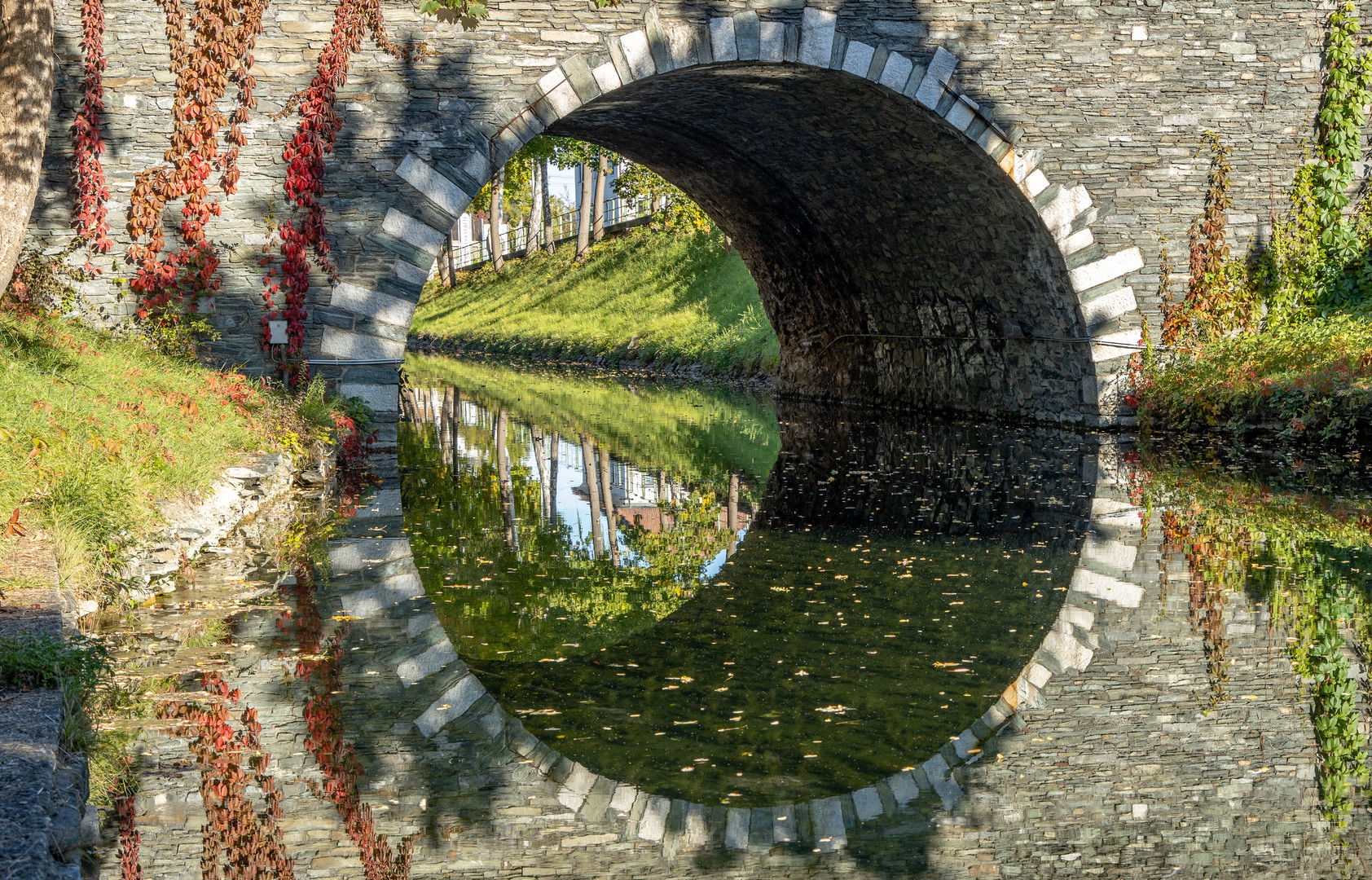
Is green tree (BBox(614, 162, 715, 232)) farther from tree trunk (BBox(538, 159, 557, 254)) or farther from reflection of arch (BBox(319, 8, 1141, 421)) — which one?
tree trunk (BBox(538, 159, 557, 254))

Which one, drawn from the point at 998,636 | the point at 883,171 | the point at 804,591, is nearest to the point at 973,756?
the point at 998,636

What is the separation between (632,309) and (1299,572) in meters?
25.7

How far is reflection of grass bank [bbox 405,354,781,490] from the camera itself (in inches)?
499

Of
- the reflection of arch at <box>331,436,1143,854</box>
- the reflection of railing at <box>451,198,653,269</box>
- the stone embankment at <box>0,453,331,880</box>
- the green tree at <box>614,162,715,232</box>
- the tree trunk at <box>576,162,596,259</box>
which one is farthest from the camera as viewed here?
the tree trunk at <box>576,162,596,259</box>

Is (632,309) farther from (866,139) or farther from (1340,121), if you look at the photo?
(1340,121)

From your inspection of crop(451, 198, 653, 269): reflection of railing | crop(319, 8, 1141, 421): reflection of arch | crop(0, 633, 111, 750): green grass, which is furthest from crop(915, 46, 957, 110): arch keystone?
crop(451, 198, 653, 269): reflection of railing

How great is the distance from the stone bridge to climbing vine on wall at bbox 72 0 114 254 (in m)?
0.10

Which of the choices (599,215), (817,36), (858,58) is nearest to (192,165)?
(817,36)

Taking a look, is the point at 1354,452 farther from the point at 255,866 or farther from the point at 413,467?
the point at 255,866

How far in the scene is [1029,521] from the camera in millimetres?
9055

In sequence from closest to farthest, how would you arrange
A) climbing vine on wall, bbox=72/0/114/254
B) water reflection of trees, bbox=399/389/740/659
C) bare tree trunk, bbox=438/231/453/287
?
water reflection of trees, bbox=399/389/740/659 → climbing vine on wall, bbox=72/0/114/254 → bare tree trunk, bbox=438/231/453/287

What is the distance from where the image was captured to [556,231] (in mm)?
46531

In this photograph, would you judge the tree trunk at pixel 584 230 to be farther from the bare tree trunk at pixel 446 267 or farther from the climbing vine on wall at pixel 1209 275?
the climbing vine on wall at pixel 1209 275

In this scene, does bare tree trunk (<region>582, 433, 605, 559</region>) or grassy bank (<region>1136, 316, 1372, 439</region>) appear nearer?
bare tree trunk (<region>582, 433, 605, 559</region>)
